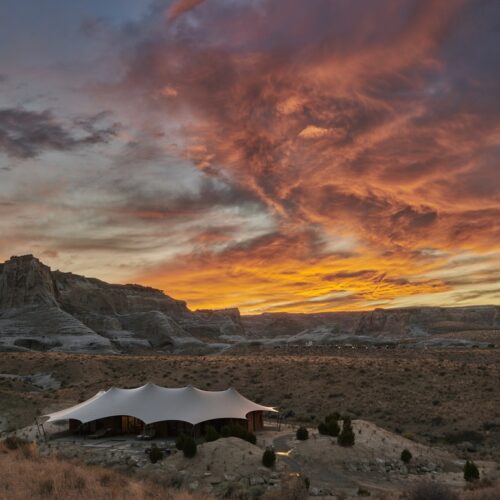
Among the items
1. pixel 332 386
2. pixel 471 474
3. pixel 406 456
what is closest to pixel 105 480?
pixel 406 456

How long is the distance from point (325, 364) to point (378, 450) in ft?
111

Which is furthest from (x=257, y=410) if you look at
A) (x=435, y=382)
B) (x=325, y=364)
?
(x=325, y=364)

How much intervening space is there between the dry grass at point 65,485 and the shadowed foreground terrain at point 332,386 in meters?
23.8

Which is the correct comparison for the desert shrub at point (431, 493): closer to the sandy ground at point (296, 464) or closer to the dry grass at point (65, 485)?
the sandy ground at point (296, 464)

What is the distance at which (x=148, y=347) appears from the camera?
13475 cm

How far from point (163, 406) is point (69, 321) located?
9577 centimetres

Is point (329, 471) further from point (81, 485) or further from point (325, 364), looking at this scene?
point (325, 364)

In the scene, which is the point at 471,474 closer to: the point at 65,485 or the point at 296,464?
the point at 296,464

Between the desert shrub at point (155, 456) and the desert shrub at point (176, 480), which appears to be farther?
the desert shrub at point (155, 456)

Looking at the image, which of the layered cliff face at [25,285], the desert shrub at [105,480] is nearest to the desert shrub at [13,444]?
the desert shrub at [105,480]

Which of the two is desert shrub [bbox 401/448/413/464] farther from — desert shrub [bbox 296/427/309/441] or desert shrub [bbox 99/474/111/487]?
desert shrub [bbox 99/474/111/487]

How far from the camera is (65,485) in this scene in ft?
59.1

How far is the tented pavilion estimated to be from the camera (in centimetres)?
3491

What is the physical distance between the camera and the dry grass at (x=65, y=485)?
1695 cm
